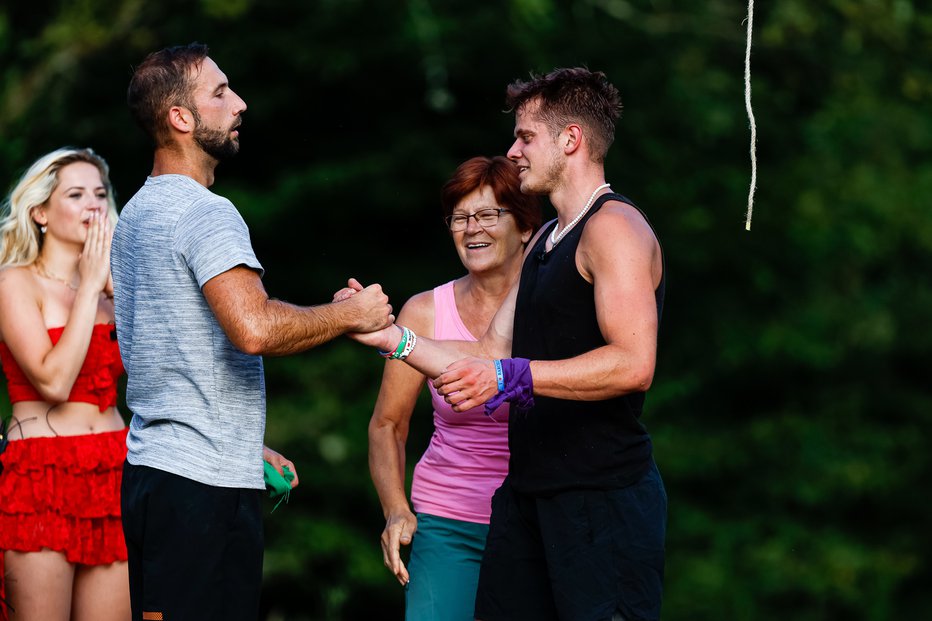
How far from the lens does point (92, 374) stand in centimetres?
383

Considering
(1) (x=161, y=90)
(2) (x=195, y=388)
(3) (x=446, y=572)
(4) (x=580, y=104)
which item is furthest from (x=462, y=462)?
(1) (x=161, y=90)

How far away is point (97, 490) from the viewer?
378 centimetres

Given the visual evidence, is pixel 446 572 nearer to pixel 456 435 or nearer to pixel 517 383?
pixel 456 435

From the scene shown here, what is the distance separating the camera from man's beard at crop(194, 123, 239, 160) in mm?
3129

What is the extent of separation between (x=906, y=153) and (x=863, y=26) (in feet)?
4.70

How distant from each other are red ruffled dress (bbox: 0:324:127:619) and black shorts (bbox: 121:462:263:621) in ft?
2.68

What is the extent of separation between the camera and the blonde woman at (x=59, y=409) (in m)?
3.66

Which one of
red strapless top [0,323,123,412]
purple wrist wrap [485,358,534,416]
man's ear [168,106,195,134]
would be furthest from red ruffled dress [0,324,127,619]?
purple wrist wrap [485,358,534,416]

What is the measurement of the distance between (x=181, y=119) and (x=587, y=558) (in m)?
1.52

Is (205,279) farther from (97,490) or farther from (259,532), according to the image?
(97,490)

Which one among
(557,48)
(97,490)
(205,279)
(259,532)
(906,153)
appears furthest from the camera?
(906,153)

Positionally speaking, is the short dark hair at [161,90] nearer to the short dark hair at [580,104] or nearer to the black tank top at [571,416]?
the short dark hair at [580,104]

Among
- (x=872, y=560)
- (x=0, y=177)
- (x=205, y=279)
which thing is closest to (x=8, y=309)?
(x=205, y=279)

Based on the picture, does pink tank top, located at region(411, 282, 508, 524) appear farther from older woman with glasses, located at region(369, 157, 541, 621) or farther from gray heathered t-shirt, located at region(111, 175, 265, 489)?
gray heathered t-shirt, located at region(111, 175, 265, 489)
